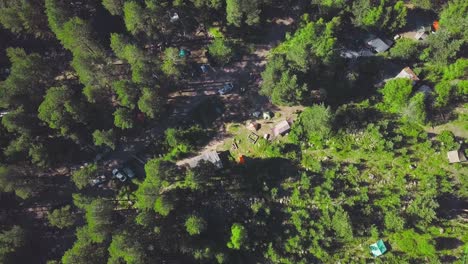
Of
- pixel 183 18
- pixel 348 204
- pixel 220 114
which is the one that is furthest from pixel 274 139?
pixel 183 18

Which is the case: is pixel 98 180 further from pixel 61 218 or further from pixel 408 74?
pixel 408 74

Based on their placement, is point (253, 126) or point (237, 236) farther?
point (253, 126)

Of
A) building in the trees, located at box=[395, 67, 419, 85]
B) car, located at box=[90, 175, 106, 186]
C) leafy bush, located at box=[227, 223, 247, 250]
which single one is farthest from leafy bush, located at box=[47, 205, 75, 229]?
building in the trees, located at box=[395, 67, 419, 85]

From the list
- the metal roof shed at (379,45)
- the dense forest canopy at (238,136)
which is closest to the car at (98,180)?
the dense forest canopy at (238,136)

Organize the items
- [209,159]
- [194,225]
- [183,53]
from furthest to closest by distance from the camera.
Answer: [183,53] < [209,159] < [194,225]

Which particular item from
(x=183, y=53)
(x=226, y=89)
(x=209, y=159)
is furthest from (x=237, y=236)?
(x=183, y=53)

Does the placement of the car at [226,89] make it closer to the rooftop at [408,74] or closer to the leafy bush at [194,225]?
the leafy bush at [194,225]

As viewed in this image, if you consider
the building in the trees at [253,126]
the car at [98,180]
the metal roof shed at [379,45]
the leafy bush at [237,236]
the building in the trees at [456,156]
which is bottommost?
the leafy bush at [237,236]
